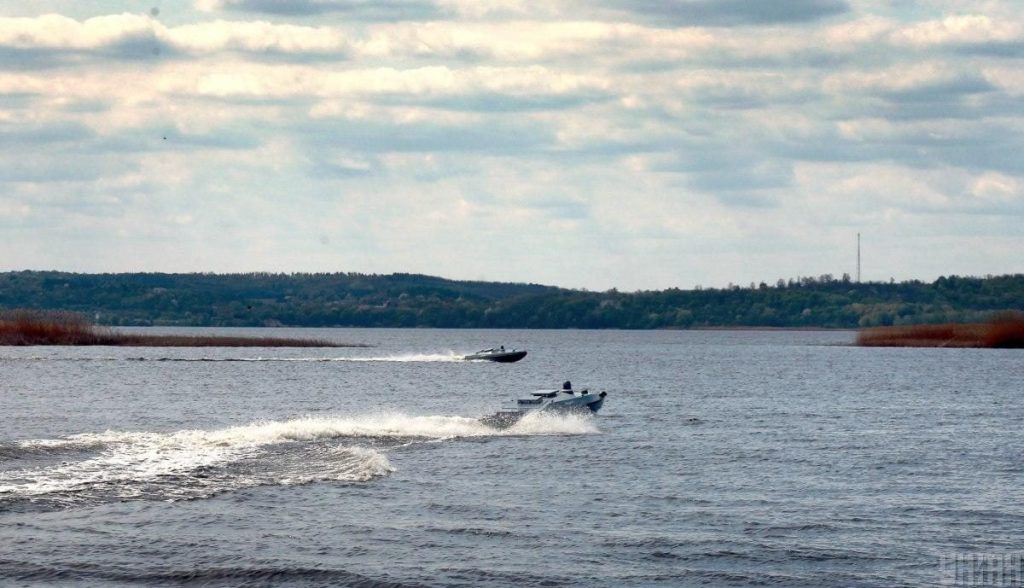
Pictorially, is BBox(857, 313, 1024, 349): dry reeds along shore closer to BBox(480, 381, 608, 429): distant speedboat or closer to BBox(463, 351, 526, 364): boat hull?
BBox(463, 351, 526, 364): boat hull

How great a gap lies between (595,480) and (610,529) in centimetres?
866

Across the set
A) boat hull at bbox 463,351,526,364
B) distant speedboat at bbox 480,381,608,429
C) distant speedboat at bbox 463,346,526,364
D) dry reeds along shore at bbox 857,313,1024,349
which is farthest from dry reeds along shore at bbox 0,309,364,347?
distant speedboat at bbox 480,381,608,429

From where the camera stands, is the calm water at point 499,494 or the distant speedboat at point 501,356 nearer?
the calm water at point 499,494

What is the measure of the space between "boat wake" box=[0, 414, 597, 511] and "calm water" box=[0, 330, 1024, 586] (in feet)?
0.44

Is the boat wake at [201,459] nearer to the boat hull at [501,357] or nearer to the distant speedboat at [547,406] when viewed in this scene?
the distant speedboat at [547,406]

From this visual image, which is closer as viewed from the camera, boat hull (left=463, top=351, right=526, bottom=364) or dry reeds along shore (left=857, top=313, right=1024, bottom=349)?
boat hull (left=463, top=351, right=526, bottom=364)

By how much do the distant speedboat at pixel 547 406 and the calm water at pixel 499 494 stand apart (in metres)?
1.03

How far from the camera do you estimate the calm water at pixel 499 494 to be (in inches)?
1179

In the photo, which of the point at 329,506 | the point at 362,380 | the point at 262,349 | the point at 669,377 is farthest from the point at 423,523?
the point at 262,349

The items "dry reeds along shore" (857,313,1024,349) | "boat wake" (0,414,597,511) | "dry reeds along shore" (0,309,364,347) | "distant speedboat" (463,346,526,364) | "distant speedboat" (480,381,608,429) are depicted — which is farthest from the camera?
"dry reeds along shore" (857,313,1024,349)

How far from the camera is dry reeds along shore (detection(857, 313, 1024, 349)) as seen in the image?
→ 172875 millimetres

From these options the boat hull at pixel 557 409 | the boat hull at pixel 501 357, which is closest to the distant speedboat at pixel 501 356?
the boat hull at pixel 501 357

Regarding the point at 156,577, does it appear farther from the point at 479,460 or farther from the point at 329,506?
the point at 479,460

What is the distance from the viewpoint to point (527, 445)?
173ft
